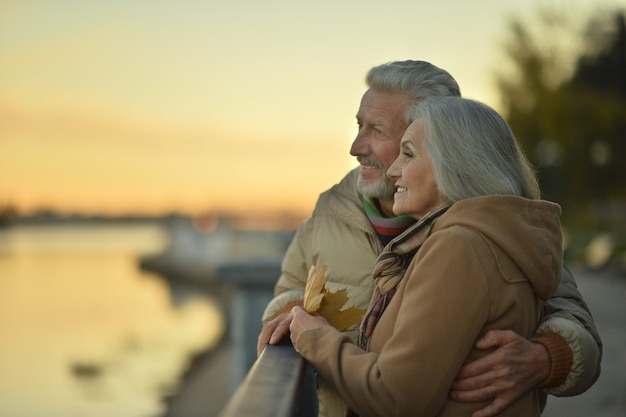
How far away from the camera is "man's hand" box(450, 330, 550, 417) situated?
256cm

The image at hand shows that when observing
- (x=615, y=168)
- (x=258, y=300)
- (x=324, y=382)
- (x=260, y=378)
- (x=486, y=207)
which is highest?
(x=486, y=207)

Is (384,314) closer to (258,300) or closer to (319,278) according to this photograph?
(319,278)

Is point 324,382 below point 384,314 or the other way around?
below

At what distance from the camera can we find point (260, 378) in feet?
8.05

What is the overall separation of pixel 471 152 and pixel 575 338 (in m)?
0.70

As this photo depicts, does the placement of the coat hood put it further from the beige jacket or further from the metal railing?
the metal railing

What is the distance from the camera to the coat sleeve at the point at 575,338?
2.87 m

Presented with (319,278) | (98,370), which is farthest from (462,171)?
(98,370)

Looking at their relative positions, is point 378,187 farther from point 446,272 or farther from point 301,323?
point 446,272

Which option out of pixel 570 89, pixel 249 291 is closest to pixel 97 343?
pixel 570 89

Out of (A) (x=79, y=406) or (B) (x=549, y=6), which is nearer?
(A) (x=79, y=406)

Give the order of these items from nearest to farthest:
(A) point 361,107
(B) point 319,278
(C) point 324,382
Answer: (C) point 324,382
(B) point 319,278
(A) point 361,107

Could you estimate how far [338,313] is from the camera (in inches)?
122

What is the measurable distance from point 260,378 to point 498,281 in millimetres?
658
